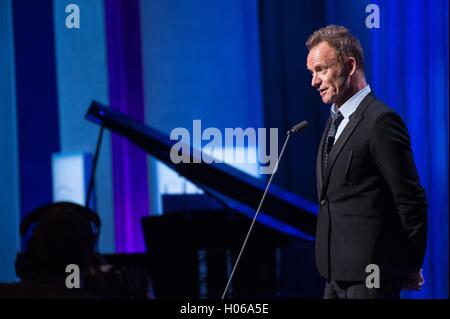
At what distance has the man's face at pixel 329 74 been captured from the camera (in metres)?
1.82

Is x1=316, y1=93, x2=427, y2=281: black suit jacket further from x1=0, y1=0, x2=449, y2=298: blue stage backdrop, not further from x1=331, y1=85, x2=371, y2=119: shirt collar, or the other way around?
x1=0, y1=0, x2=449, y2=298: blue stage backdrop

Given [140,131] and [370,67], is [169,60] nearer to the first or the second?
[370,67]

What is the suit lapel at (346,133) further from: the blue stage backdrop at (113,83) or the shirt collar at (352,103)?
the blue stage backdrop at (113,83)

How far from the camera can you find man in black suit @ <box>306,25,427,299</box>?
1.68 m

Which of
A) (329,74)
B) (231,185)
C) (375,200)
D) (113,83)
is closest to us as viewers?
(375,200)

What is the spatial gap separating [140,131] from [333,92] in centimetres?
154

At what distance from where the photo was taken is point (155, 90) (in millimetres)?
5418

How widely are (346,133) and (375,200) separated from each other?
193mm

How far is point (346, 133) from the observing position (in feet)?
5.82

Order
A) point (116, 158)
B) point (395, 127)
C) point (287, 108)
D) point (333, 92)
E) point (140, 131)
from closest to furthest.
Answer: point (395, 127)
point (333, 92)
point (140, 131)
point (287, 108)
point (116, 158)

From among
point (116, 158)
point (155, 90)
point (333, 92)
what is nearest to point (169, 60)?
point (155, 90)

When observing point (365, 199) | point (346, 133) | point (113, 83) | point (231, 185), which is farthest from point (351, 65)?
point (113, 83)

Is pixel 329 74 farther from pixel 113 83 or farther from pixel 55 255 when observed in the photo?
pixel 113 83

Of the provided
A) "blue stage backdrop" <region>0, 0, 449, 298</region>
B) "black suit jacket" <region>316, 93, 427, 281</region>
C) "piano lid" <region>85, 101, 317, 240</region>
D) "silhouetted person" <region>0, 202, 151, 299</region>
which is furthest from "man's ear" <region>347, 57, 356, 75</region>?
"blue stage backdrop" <region>0, 0, 449, 298</region>
